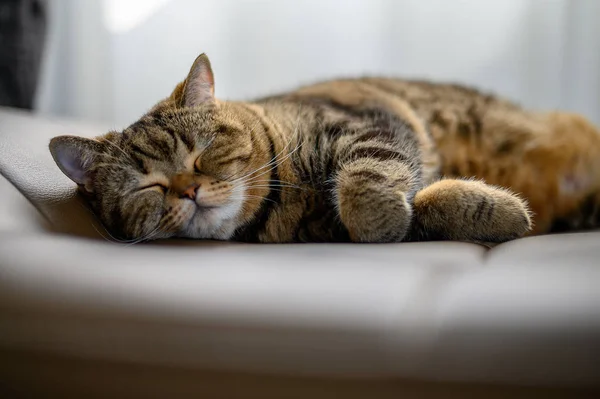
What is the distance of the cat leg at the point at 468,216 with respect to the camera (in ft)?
4.48

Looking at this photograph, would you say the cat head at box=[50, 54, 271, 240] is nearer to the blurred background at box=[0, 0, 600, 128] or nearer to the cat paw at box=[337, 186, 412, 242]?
the cat paw at box=[337, 186, 412, 242]

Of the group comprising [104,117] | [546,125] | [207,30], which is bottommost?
[104,117]

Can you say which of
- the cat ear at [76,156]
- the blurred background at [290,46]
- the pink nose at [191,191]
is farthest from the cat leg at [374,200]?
the blurred background at [290,46]

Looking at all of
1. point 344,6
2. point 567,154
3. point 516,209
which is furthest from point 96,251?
point 344,6

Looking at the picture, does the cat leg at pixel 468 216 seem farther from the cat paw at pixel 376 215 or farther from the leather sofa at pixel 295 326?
the leather sofa at pixel 295 326

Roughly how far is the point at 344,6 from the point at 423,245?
1.53 metres

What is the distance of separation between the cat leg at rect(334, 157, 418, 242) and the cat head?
21 centimetres

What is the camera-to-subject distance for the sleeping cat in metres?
1.37

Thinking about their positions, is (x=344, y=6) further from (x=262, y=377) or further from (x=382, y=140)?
(x=262, y=377)

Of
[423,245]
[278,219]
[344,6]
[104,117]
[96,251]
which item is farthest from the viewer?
[104,117]

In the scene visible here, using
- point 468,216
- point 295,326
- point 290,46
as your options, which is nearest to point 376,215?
point 468,216

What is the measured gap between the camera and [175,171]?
4.56ft

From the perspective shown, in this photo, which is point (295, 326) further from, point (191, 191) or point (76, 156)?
point (76, 156)

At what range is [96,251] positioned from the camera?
1.07 metres
